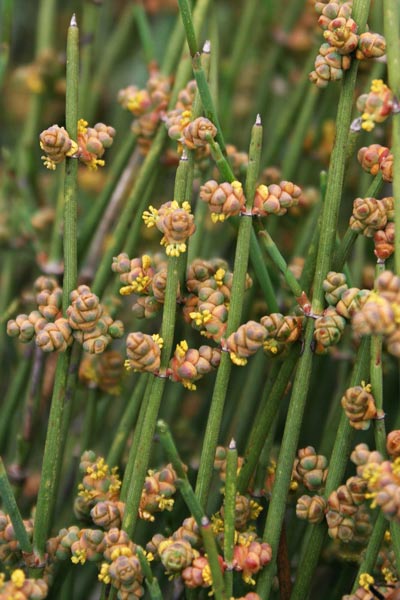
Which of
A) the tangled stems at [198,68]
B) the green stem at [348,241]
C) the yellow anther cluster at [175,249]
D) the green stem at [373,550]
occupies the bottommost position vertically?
the green stem at [373,550]

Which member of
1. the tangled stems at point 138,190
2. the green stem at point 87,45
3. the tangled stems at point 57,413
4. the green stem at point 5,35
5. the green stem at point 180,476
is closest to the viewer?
the green stem at point 180,476

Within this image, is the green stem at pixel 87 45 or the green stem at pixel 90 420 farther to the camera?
the green stem at pixel 87 45

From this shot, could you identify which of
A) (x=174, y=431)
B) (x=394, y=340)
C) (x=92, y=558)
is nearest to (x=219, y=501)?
(x=174, y=431)

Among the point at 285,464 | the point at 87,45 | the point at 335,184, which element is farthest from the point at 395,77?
the point at 87,45

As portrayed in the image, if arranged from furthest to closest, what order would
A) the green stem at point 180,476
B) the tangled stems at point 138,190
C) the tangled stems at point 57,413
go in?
the tangled stems at point 138,190 < the tangled stems at point 57,413 < the green stem at point 180,476

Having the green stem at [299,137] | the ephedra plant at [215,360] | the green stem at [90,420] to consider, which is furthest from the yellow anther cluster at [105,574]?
the green stem at [299,137]

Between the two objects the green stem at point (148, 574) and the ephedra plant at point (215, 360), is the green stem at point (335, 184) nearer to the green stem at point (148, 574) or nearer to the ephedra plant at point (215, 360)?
the ephedra plant at point (215, 360)

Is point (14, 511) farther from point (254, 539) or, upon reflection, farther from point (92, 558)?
point (254, 539)

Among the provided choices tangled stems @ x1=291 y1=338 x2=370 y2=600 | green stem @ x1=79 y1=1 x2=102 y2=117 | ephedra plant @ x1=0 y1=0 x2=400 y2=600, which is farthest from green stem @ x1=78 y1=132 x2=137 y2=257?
tangled stems @ x1=291 y1=338 x2=370 y2=600
